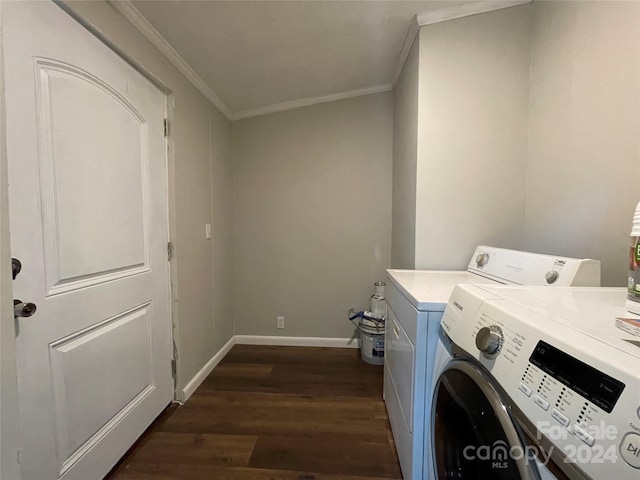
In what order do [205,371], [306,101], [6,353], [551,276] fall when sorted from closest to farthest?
1. [6,353]
2. [551,276]
3. [205,371]
4. [306,101]

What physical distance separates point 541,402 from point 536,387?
2 centimetres

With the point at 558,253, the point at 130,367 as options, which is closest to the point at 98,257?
the point at 130,367

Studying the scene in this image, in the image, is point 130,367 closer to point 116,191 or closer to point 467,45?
point 116,191

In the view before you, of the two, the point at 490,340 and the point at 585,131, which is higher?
the point at 585,131

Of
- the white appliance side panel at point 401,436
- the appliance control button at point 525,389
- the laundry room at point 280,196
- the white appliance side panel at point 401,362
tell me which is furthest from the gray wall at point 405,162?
the appliance control button at point 525,389

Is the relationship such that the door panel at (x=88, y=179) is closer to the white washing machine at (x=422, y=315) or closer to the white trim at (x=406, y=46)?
the white washing machine at (x=422, y=315)

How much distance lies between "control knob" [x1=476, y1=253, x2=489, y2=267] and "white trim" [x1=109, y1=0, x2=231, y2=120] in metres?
2.15

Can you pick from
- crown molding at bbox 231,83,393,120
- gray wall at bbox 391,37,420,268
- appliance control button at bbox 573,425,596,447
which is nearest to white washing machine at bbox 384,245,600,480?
gray wall at bbox 391,37,420,268

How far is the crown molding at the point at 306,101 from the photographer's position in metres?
2.33

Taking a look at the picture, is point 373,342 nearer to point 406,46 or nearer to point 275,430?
point 275,430

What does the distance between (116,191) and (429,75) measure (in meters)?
1.79

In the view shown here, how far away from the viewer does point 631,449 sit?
0.31m

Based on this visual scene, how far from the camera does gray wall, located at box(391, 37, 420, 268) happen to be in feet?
5.39

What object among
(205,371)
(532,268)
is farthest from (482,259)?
(205,371)
